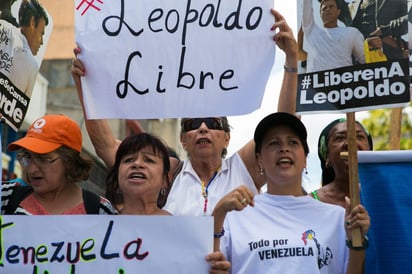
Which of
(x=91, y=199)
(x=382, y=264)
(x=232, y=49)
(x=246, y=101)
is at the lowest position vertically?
(x=382, y=264)

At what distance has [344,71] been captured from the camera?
3.68 meters

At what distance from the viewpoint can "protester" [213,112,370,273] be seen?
11.2 ft

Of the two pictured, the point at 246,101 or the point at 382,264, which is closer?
the point at 382,264

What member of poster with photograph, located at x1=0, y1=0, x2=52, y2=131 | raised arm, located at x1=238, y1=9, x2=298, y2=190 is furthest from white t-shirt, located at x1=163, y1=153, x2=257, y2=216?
poster with photograph, located at x1=0, y1=0, x2=52, y2=131

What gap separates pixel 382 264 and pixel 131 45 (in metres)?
1.62

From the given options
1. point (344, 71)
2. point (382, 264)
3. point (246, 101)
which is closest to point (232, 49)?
point (246, 101)

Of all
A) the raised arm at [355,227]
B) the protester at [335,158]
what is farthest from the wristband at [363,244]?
the protester at [335,158]

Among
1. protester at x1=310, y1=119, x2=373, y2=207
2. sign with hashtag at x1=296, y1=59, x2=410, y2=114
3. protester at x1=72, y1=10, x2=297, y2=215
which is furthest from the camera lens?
protester at x1=310, y1=119, x2=373, y2=207

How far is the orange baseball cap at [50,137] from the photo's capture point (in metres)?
3.92

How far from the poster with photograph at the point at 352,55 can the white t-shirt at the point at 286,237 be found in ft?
1.50

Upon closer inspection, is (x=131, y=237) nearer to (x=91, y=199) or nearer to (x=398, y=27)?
(x=91, y=199)

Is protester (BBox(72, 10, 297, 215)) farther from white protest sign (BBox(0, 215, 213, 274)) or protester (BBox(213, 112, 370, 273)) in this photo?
white protest sign (BBox(0, 215, 213, 274))

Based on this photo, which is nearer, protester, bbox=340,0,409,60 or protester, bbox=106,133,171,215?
protester, bbox=340,0,409,60

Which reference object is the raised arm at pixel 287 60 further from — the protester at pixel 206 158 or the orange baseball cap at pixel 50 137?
the orange baseball cap at pixel 50 137
